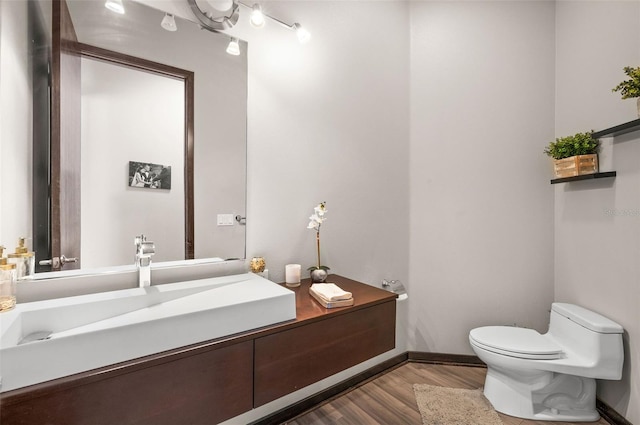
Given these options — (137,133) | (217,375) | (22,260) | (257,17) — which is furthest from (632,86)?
(22,260)

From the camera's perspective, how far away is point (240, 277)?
148cm

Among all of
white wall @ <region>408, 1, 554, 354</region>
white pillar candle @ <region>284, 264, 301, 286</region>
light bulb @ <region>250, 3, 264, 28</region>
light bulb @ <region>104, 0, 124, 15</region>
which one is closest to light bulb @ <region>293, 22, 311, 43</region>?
light bulb @ <region>250, 3, 264, 28</region>

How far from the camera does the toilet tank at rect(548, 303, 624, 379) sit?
1594 mm

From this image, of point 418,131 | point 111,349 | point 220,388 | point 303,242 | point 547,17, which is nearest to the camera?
point 111,349

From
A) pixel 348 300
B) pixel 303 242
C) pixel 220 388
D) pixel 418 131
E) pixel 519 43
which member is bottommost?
pixel 220 388

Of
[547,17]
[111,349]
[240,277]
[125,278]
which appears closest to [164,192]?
[125,278]

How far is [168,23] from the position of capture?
55.1 inches

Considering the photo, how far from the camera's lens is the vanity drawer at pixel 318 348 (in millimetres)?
1065

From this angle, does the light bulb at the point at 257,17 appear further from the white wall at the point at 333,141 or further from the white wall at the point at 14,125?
the white wall at the point at 14,125

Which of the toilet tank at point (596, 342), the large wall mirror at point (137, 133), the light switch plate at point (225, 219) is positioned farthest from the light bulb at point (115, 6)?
the toilet tank at point (596, 342)

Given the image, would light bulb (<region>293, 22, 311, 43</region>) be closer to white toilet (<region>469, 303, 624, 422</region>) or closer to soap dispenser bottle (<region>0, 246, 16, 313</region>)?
soap dispenser bottle (<region>0, 246, 16, 313</region>)

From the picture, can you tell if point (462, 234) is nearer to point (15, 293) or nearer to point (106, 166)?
point (106, 166)

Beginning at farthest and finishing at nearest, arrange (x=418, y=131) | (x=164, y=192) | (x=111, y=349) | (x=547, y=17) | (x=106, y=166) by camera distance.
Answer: (x=418, y=131)
(x=547, y=17)
(x=164, y=192)
(x=106, y=166)
(x=111, y=349)

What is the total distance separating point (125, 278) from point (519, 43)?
2.94 meters
